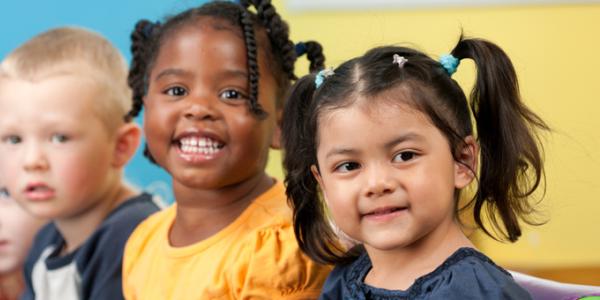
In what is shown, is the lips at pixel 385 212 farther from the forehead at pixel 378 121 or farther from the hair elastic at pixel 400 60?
the hair elastic at pixel 400 60

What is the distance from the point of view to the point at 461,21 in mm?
2725

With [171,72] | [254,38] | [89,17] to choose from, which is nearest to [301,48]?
[254,38]

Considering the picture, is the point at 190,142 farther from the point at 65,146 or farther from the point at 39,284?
the point at 39,284

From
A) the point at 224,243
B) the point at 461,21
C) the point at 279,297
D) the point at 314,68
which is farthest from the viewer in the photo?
the point at 461,21

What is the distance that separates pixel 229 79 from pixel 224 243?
33 cm

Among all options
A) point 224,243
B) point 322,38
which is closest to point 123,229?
point 224,243

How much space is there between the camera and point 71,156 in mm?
2318

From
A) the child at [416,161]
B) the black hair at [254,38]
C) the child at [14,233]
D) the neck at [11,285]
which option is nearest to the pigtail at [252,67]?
the black hair at [254,38]

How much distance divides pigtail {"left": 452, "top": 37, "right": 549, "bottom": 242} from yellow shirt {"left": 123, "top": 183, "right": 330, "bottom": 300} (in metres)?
0.39

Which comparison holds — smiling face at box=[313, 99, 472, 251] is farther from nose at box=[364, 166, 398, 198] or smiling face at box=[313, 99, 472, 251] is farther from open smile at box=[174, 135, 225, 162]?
open smile at box=[174, 135, 225, 162]

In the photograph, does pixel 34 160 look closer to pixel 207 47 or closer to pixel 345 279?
pixel 207 47

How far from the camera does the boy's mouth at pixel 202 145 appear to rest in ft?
6.14

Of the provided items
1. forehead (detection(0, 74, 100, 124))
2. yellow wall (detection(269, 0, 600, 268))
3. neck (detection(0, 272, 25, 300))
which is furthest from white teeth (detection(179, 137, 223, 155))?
neck (detection(0, 272, 25, 300))

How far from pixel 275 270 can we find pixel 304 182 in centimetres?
19
